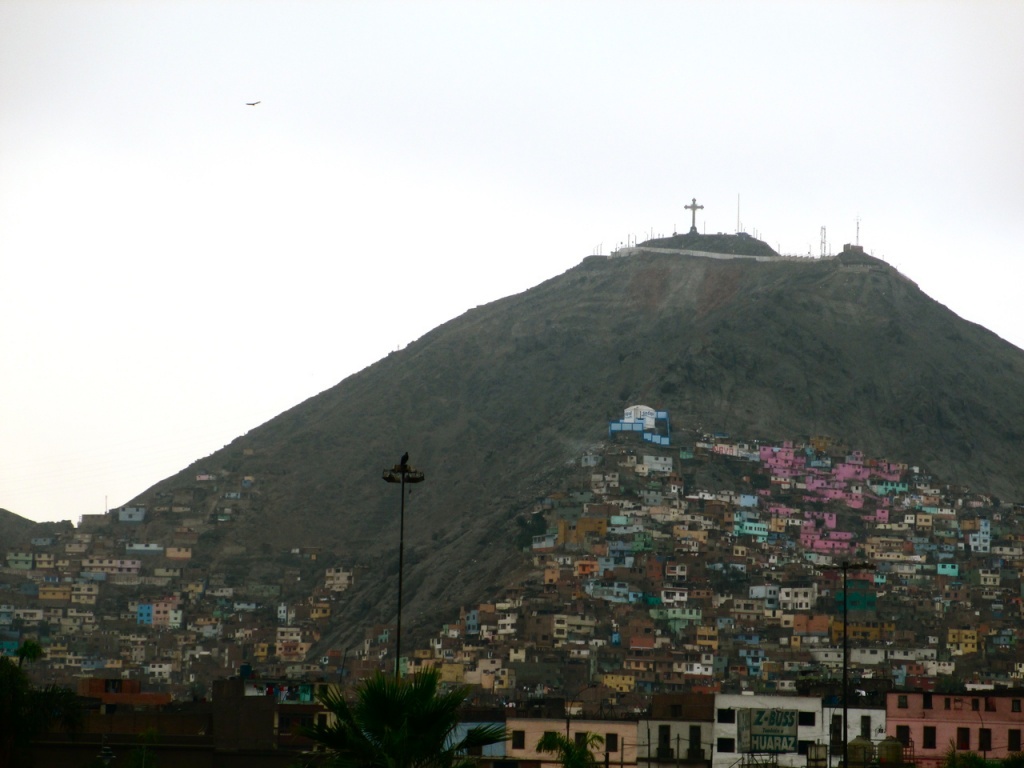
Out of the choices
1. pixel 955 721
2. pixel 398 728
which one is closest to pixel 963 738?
pixel 955 721

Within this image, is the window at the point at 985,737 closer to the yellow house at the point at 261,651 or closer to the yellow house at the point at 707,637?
the yellow house at the point at 707,637

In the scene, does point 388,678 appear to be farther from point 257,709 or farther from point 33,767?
point 257,709

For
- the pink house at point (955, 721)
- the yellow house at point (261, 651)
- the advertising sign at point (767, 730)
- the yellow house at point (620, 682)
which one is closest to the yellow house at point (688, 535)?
the yellow house at point (620, 682)

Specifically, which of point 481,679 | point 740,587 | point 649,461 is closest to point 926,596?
point 740,587

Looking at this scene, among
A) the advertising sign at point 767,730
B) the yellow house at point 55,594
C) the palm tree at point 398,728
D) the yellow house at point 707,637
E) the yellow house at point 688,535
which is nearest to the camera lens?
the palm tree at point 398,728

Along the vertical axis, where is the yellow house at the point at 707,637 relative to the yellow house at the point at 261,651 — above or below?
above

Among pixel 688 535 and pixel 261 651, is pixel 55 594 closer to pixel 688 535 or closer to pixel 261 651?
pixel 261 651
